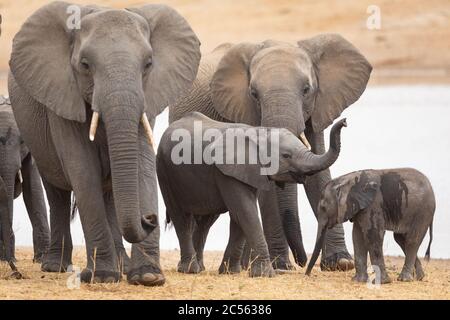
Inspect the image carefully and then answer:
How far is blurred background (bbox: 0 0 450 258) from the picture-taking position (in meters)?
24.4

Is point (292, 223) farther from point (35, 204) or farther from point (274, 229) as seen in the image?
point (35, 204)

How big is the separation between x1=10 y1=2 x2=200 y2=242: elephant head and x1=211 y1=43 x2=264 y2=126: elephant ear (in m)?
1.50

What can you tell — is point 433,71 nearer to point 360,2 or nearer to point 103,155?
point 360,2

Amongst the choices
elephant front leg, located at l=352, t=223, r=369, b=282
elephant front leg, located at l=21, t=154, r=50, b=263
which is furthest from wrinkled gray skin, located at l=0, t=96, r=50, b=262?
elephant front leg, located at l=352, t=223, r=369, b=282

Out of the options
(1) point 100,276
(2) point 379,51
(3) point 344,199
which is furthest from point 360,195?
(2) point 379,51

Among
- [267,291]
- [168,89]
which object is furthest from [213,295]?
[168,89]

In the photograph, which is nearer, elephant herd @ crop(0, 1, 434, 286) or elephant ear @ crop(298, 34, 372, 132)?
elephant herd @ crop(0, 1, 434, 286)

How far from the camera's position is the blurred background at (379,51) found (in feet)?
79.9

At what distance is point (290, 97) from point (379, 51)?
2689cm

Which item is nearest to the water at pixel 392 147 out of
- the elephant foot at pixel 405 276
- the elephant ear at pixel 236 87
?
the elephant ear at pixel 236 87

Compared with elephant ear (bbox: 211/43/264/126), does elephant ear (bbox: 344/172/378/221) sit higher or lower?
lower

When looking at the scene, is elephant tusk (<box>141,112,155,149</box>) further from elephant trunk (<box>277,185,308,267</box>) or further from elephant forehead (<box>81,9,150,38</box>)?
elephant trunk (<box>277,185,308,267</box>)

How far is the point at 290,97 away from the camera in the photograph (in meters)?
11.8
